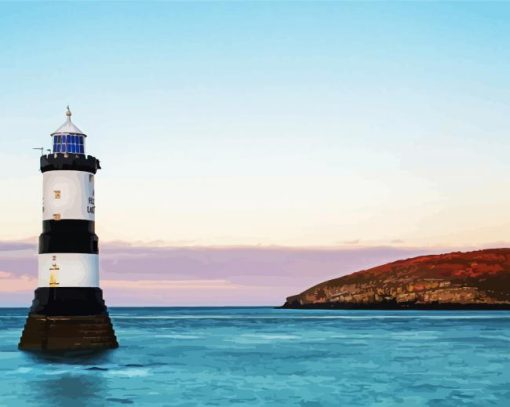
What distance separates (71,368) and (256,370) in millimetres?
8890

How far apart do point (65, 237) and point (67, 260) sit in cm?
107

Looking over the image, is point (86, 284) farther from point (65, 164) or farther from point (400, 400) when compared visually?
point (400, 400)

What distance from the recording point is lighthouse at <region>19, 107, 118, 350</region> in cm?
3897

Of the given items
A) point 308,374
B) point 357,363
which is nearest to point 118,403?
point 308,374

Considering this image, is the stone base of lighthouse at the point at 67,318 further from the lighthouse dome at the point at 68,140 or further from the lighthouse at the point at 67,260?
the lighthouse dome at the point at 68,140

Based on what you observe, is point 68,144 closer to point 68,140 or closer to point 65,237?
point 68,140

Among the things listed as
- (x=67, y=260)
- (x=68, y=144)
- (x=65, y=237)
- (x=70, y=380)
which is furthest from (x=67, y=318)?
(x=68, y=144)

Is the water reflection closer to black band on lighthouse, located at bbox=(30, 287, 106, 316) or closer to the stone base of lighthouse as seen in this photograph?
the stone base of lighthouse

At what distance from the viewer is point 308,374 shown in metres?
Answer: 39.2

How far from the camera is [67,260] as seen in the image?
3884 centimetres

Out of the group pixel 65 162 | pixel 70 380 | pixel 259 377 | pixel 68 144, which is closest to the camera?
pixel 70 380

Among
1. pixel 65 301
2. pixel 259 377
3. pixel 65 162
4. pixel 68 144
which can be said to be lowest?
pixel 259 377

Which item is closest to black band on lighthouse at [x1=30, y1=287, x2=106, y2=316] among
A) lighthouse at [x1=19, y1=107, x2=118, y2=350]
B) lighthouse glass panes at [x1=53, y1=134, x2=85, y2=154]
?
lighthouse at [x1=19, y1=107, x2=118, y2=350]

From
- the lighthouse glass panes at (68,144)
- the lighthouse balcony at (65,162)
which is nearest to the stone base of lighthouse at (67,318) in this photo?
the lighthouse balcony at (65,162)
